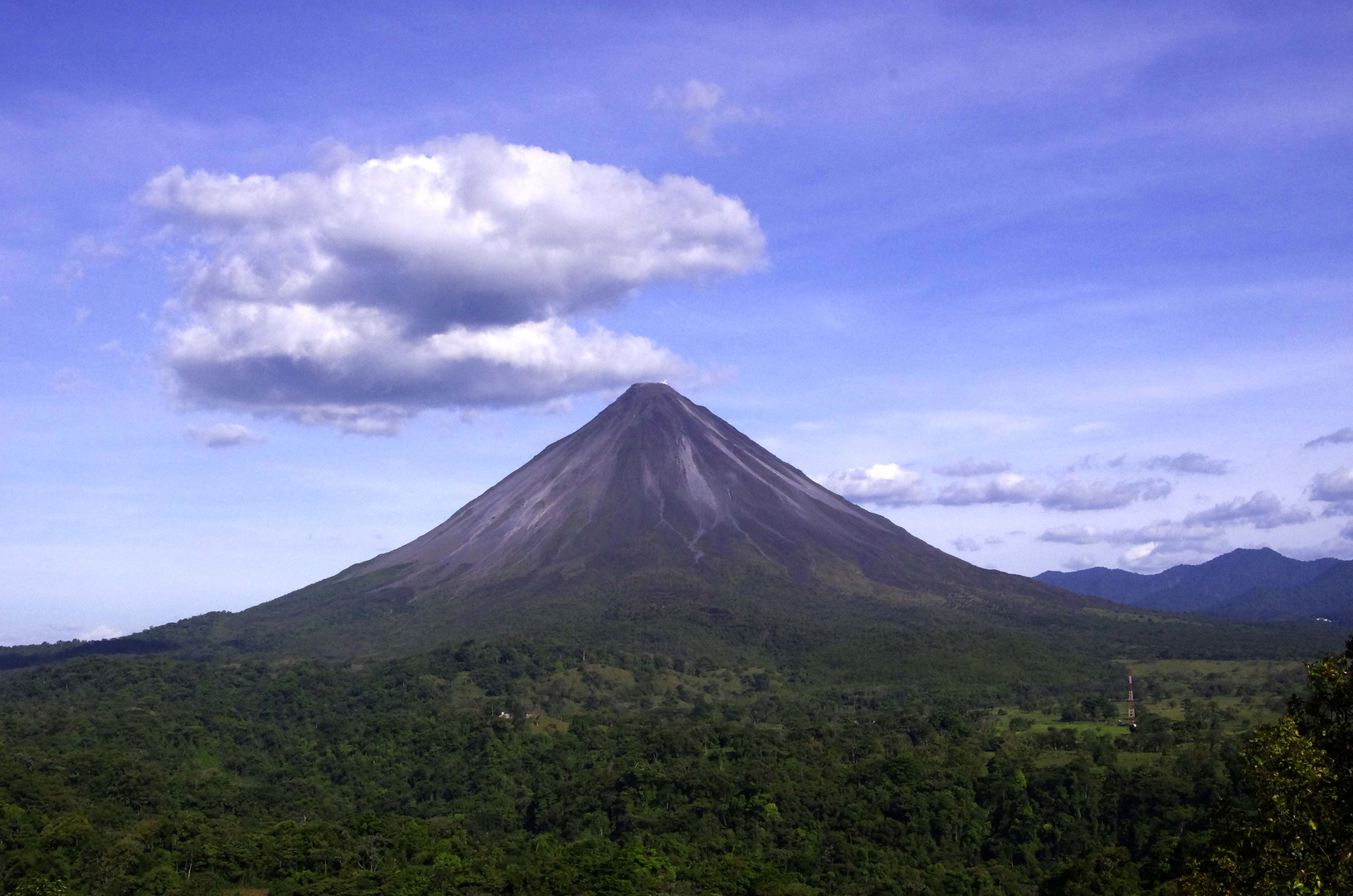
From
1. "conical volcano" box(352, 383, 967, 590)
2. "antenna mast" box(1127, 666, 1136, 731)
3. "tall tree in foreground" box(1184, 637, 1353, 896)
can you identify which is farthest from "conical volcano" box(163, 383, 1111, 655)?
"tall tree in foreground" box(1184, 637, 1353, 896)

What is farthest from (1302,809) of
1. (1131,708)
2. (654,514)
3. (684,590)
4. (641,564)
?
(654,514)

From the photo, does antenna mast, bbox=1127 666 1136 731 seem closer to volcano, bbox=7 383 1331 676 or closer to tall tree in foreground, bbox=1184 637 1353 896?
volcano, bbox=7 383 1331 676

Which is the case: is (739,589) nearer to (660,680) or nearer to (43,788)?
(660,680)

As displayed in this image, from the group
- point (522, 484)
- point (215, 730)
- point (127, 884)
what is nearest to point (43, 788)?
point (127, 884)

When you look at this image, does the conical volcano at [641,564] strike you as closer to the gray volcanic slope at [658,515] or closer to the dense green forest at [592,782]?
the gray volcanic slope at [658,515]

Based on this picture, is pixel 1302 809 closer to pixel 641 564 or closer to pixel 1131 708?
pixel 1131 708

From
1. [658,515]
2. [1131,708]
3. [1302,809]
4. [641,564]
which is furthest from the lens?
[658,515]
